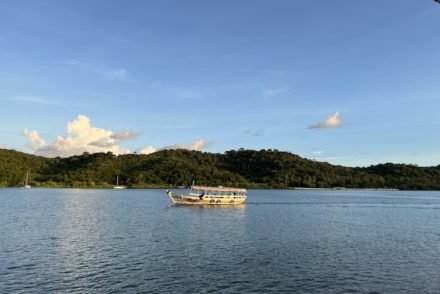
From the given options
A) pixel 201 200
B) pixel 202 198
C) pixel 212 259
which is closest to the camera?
pixel 212 259

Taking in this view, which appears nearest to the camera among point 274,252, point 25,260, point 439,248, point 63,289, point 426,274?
point 63,289

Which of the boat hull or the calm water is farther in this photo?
the boat hull

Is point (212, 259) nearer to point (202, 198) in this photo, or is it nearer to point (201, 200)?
point (202, 198)

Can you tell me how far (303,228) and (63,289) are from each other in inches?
1845

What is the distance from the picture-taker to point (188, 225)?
70750mm

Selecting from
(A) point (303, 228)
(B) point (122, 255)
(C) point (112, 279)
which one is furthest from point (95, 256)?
(A) point (303, 228)

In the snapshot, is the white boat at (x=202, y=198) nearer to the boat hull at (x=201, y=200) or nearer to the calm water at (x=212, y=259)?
the boat hull at (x=201, y=200)

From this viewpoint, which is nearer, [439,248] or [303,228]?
[439,248]

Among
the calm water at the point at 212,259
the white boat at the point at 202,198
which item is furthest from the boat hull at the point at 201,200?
the calm water at the point at 212,259

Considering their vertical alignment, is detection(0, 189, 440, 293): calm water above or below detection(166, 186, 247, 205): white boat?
below

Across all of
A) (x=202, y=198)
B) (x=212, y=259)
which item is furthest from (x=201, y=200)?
(x=212, y=259)

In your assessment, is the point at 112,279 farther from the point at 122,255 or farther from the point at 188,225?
the point at 188,225

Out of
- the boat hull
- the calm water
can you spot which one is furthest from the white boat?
the calm water

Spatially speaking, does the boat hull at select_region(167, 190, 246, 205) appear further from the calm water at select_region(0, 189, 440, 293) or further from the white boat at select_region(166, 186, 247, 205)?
the calm water at select_region(0, 189, 440, 293)
